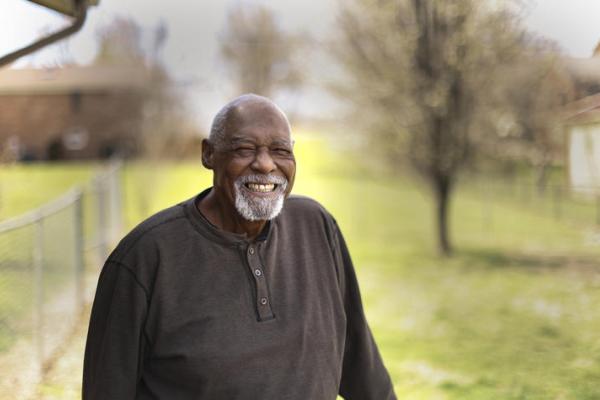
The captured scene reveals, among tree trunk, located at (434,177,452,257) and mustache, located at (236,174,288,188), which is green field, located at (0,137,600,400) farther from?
mustache, located at (236,174,288,188)

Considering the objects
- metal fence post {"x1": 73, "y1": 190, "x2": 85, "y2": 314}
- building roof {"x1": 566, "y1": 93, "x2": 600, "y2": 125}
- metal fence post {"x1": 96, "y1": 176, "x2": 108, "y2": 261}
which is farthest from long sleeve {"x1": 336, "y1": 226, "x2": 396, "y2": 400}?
metal fence post {"x1": 96, "y1": 176, "x2": 108, "y2": 261}

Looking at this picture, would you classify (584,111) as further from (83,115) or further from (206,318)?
(83,115)

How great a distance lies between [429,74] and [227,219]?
9.29 m

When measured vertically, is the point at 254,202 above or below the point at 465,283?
above

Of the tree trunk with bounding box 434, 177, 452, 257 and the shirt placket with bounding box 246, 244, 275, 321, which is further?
the tree trunk with bounding box 434, 177, 452, 257

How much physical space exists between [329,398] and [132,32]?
11.2 metres

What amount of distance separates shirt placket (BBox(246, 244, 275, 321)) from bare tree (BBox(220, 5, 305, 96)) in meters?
12.8

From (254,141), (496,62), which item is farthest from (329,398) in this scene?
(496,62)

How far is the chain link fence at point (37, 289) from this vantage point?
4082mm

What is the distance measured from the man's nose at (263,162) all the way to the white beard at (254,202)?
2cm

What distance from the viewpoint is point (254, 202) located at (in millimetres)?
1668

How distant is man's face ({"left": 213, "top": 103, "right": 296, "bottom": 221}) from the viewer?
1.68 meters

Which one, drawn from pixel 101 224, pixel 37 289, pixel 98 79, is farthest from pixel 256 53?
pixel 37 289

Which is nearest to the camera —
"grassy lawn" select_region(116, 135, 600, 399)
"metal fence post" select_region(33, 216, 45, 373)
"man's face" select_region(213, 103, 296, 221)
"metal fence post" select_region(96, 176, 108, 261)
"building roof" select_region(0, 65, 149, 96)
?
"man's face" select_region(213, 103, 296, 221)
